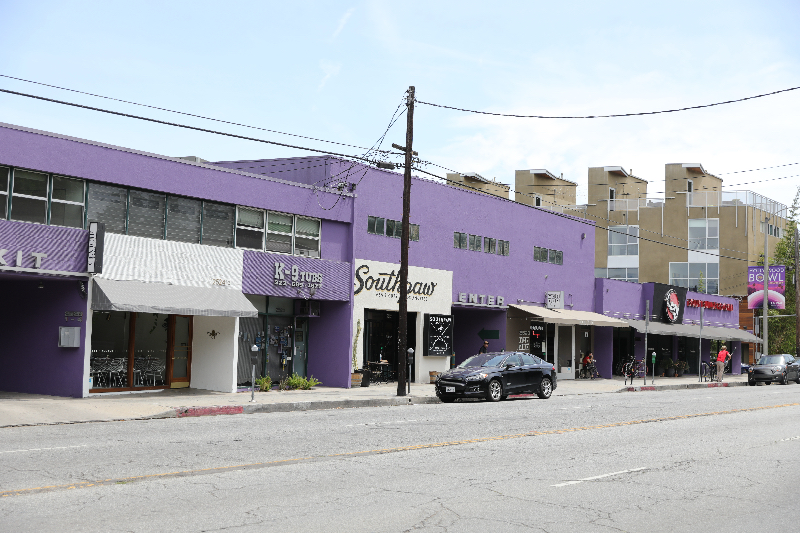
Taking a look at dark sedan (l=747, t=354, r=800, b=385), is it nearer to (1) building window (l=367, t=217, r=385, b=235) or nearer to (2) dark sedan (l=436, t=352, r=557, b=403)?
(2) dark sedan (l=436, t=352, r=557, b=403)

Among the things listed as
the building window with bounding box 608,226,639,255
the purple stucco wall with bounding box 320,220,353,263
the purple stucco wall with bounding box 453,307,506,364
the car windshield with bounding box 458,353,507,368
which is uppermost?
the building window with bounding box 608,226,639,255

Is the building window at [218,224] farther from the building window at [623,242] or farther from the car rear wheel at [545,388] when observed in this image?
the building window at [623,242]

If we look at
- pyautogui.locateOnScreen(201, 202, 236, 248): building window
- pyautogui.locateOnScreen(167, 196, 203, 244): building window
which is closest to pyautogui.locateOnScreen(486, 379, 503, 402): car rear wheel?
pyautogui.locateOnScreen(201, 202, 236, 248): building window

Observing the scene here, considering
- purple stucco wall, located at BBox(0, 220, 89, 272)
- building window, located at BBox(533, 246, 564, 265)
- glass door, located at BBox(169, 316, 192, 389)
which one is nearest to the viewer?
purple stucco wall, located at BBox(0, 220, 89, 272)

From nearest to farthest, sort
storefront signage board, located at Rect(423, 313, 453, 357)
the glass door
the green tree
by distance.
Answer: the glass door
storefront signage board, located at Rect(423, 313, 453, 357)
the green tree

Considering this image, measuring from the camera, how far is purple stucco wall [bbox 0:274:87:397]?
69.1 feet

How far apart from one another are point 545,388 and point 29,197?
1623cm

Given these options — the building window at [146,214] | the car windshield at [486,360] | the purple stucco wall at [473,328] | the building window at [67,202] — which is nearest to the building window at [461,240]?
the purple stucco wall at [473,328]

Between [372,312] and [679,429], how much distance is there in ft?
50.9

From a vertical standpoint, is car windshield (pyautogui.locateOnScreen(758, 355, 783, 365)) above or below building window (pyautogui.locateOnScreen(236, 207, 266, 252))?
below

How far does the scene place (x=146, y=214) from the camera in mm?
22656

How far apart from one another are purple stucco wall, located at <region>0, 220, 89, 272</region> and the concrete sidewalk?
128 inches

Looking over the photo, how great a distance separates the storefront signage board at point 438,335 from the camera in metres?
32.8

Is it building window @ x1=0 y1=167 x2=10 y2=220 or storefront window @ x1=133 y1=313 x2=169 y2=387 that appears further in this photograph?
storefront window @ x1=133 y1=313 x2=169 y2=387
